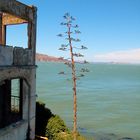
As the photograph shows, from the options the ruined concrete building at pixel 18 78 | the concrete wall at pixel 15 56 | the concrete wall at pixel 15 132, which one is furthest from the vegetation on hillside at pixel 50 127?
the concrete wall at pixel 15 56

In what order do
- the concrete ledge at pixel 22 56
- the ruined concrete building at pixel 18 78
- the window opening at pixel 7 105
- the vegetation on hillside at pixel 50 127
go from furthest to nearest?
the vegetation on hillside at pixel 50 127 < the concrete ledge at pixel 22 56 < the window opening at pixel 7 105 < the ruined concrete building at pixel 18 78

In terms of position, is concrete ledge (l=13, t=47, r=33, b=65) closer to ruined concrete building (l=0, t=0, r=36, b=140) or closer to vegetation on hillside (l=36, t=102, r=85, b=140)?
ruined concrete building (l=0, t=0, r=36, b=140)

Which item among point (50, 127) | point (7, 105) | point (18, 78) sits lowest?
point (50, 127)

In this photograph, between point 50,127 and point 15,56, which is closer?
point 15,56

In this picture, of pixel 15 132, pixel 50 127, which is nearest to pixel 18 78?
pixel 15 132

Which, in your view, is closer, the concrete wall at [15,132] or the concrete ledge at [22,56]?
the concrete wall at [15,132]

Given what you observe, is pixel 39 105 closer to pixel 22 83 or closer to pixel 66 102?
pixel 22 83

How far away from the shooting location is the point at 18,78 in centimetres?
1777

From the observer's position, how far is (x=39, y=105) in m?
23.3

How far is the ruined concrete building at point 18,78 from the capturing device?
16.5 m

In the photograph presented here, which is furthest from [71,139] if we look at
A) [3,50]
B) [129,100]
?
[129,100]

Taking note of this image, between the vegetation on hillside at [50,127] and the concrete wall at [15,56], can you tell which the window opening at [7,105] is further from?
the vegetation on hillside at [50,127]

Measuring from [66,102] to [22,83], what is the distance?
1539 inches

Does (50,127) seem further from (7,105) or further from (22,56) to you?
(22,56)
